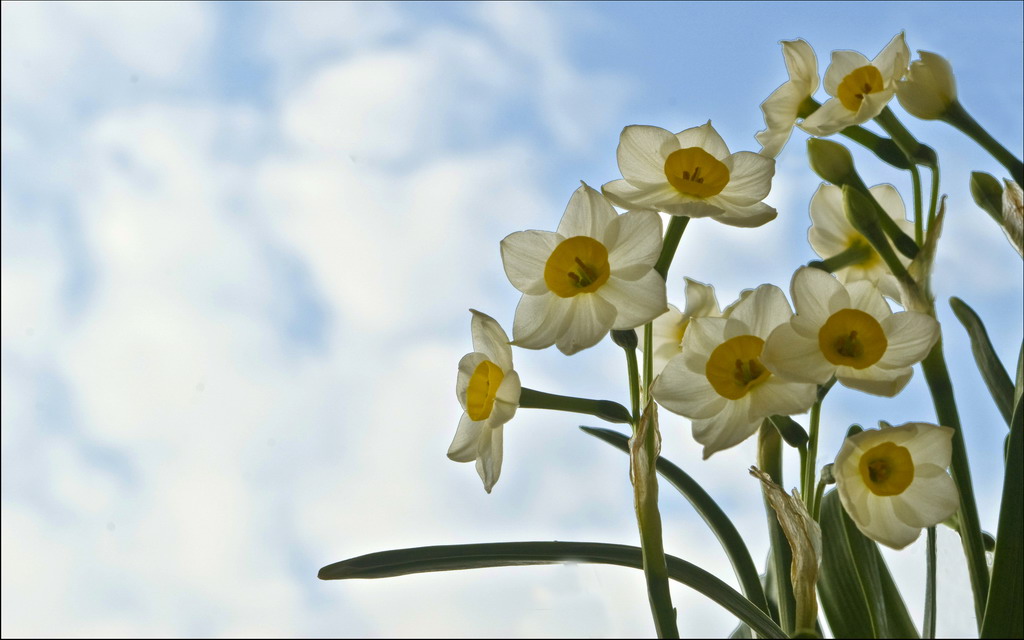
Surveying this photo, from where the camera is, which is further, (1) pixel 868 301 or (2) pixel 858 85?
(2) pixel 858 85

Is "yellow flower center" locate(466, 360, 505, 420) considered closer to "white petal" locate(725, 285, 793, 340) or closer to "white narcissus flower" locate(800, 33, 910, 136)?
"white petal" locate(725, 285, 793, 340)

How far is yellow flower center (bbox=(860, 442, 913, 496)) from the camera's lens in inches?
16.5

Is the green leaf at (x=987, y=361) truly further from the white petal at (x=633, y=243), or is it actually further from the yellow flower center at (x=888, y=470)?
the white petal at (x=633, y=243)

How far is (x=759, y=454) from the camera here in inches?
22.2

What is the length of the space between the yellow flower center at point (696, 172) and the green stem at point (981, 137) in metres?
0.21

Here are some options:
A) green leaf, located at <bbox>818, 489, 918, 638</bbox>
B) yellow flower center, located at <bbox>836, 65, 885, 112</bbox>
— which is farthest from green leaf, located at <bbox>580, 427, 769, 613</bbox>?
yellow flower center, located at <bbox>836, 65, 885, 112</bbox>

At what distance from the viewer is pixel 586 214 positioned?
0.44m

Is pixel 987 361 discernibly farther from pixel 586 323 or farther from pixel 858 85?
pixel 586 323

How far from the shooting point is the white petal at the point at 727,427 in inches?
16.3

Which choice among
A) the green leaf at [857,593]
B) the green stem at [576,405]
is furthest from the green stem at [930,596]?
the green stem at [576,405]

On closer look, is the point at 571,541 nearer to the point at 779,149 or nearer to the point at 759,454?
the point at 759,454

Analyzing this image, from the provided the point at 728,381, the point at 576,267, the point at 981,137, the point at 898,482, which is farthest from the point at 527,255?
the point at 981,137

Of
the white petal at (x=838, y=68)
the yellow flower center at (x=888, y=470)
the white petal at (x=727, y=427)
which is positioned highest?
the white petal at (x=838, y=68)

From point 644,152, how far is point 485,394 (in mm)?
176
